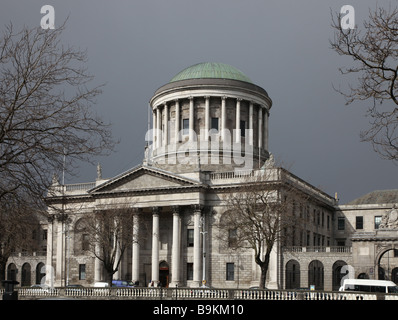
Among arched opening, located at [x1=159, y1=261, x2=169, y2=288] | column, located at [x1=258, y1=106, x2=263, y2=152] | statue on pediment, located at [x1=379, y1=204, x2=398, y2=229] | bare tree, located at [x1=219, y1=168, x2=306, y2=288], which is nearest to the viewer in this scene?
bare tree, located at [x1=219, y1=168, x2=306, y2=288]

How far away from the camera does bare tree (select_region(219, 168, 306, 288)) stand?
54.5m

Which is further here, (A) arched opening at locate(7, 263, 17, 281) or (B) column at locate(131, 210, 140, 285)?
(A) arched opening at locate(7, 263, 17, 281)

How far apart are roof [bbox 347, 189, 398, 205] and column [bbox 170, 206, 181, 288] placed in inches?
1283

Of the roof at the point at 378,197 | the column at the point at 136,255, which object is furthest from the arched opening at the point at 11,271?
the roof at the point at 378,197

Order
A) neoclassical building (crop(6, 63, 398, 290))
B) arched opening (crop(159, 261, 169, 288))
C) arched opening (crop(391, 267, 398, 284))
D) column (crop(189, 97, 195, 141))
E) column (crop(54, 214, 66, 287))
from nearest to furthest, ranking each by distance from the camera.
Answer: neoclassical building (crop(6, 63, 398, 290)) < arched opening (crop(391, 267, 398, 284)) < arched opening (crop(159, 261, 169, 288)) < column (crop(54, 214, 66, 287)) < column (crop(189, 97, 195, 141))

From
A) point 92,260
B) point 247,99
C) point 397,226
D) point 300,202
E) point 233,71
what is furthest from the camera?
point 233,71

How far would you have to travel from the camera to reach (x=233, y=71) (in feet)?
307

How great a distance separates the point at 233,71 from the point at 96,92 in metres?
73.2

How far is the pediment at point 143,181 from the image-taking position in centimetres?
7244

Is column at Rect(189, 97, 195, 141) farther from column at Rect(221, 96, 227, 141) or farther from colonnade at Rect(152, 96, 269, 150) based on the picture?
column at Rect(221, 96, 227, 141)

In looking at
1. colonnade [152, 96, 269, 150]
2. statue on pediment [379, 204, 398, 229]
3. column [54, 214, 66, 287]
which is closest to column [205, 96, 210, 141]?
colonnade [152, 96, 269, 150]
